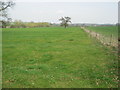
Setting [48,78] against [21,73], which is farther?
[21,73]

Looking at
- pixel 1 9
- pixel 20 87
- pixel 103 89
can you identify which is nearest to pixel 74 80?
pixel 103 89

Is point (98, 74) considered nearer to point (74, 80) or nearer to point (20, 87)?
point (74, 80)

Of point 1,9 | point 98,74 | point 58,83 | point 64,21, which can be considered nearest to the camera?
point 58,83

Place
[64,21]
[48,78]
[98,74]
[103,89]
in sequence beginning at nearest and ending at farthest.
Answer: [103,89] → [48,78] → [98,74] → [64,21]

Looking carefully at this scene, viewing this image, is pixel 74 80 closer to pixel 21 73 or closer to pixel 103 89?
pixel 103 89

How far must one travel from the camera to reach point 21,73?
328 inches

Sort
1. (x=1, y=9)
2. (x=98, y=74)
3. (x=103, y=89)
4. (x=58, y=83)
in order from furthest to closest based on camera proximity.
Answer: (x=1, y=9), (x=98, y=74), (x=58, y=83), (x=103, y=89)

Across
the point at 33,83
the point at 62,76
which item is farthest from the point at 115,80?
the point at 33,83

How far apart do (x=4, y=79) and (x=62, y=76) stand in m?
2.79

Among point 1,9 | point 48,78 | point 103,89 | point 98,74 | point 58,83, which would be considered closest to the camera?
point 103,89

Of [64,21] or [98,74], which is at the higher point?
[64,21]

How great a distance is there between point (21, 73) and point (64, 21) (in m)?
114

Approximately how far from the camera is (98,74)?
8.33 meters

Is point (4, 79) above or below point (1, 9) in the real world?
below
